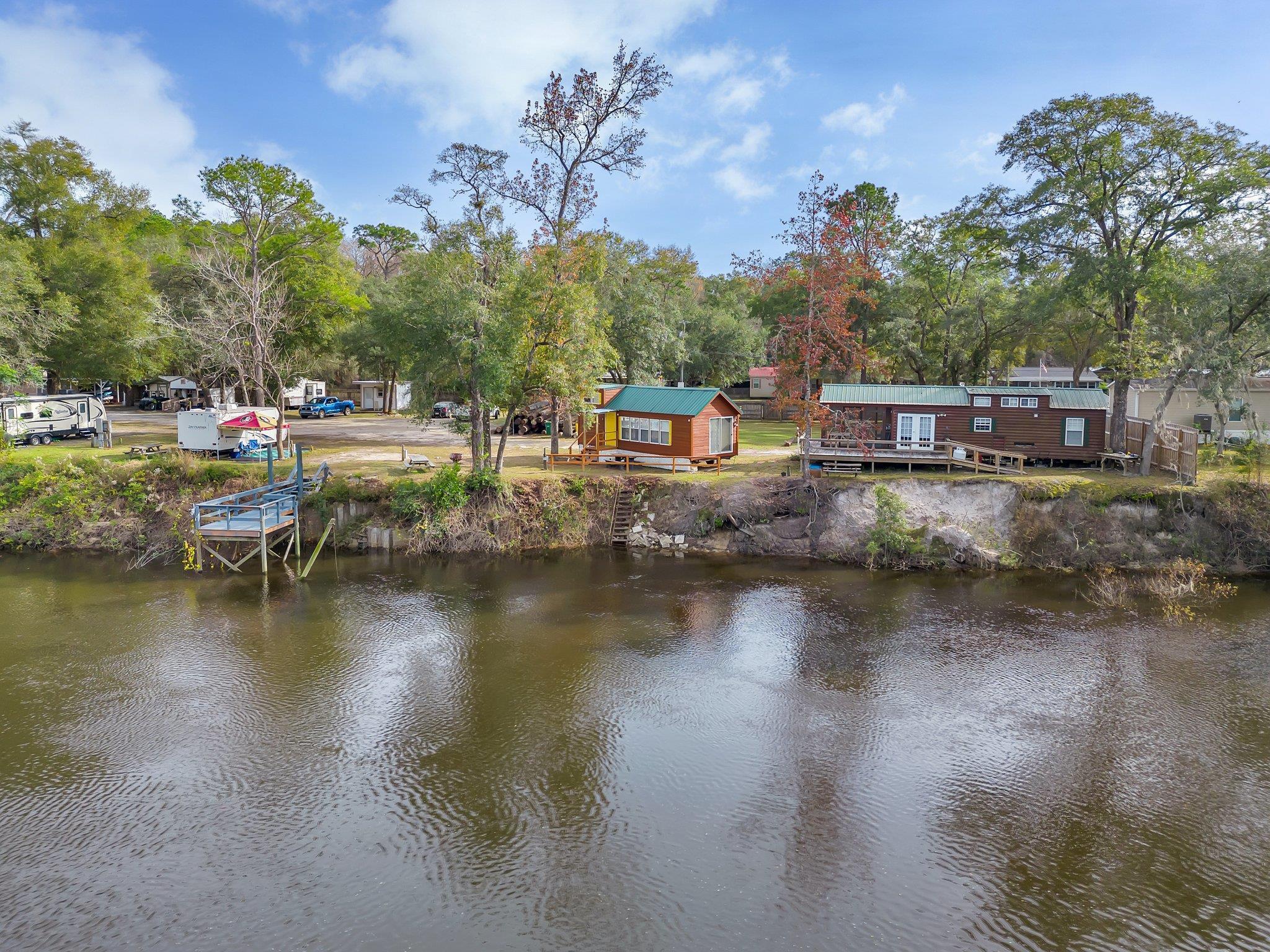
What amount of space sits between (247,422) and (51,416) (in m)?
14.8

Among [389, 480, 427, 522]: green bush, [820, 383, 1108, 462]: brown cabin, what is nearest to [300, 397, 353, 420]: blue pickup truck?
[389, 480, 427, 522]: green bush

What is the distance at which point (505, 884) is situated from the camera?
1134 cm

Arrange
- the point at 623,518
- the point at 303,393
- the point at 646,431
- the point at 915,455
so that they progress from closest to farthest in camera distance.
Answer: the point at 623,518
the point at 915,455
the point at 646,431
the point at 303,393

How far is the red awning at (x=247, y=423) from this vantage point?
3469 centimetres

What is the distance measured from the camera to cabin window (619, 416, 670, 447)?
34.5 m

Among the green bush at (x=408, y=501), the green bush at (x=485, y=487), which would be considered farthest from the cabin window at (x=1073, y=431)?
the green bush at (x=408, y=501)

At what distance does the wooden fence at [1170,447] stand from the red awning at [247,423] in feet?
123

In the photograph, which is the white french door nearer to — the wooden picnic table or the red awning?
the wooden picnic table

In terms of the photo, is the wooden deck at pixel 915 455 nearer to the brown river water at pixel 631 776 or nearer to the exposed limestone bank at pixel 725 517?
the exposed limestone bank at pixel 725 517

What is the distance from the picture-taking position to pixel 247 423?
3481 centimetres

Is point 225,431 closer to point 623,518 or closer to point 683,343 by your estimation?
point 623,518

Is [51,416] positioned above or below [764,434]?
above

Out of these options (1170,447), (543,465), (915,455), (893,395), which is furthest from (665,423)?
(1170,447)

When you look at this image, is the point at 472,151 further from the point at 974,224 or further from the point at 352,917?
the point at 352,917
